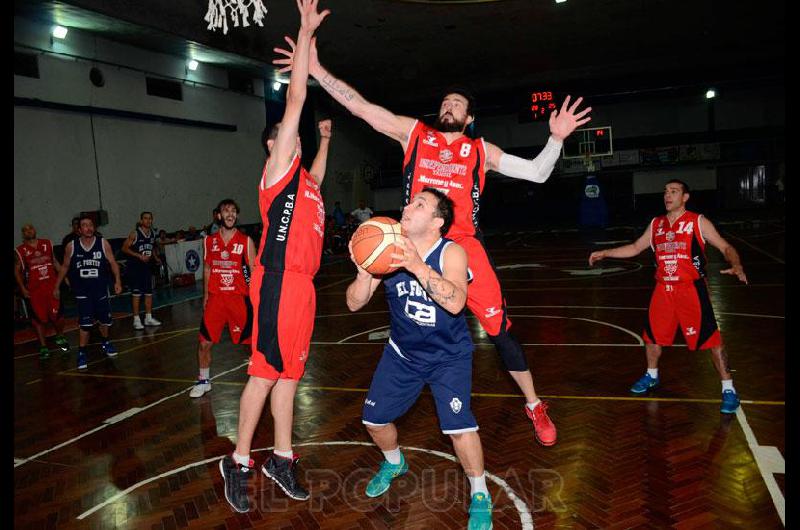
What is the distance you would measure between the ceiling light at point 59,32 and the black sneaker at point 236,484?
14.8 metres

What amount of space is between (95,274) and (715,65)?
26.5 meters

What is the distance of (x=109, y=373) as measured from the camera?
25.9 ft

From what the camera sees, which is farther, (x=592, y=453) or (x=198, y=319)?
(x=198, y=319)

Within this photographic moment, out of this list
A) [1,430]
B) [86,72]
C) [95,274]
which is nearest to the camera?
[1,430]

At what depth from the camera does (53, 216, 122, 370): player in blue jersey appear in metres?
8.73

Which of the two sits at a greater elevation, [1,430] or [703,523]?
[1,430]

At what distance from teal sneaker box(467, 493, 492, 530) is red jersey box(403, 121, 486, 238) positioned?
1812 mm

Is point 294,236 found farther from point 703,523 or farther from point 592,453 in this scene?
point 703,523

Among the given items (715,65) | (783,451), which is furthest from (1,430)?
(715,65)

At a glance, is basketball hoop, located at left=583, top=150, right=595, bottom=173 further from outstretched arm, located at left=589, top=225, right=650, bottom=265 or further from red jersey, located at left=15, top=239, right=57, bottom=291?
red jersey, located at left=15, top=239, right=57, bottom=291

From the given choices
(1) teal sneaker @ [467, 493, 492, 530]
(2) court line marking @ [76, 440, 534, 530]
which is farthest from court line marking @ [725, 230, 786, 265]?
(1) teal sneaker @ [467, 493, 492, 530]

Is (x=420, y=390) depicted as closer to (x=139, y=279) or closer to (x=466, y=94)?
(x=466, y=94)

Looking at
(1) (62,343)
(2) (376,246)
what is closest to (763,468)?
(2) (376,246)

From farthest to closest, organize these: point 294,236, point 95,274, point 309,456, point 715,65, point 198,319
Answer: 1. point 715,65
2. point 198,319
3. point 95,274
4. point 309,456
5. point 294,236
